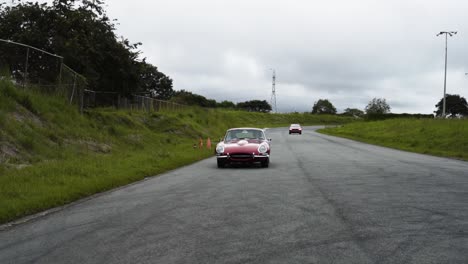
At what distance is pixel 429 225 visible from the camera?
697 cm

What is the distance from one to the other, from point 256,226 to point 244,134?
11923 mm

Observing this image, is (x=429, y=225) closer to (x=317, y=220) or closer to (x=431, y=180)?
(x=317, y=220)

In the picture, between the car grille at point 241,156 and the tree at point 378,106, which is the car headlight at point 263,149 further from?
the tree at point 378,106

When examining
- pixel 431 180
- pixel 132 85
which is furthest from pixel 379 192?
pixel 132 85

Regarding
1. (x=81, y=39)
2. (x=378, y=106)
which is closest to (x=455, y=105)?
(x=378, y=106)

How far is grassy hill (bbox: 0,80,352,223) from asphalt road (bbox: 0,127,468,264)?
82 centimetres

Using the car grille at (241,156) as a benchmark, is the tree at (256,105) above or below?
above

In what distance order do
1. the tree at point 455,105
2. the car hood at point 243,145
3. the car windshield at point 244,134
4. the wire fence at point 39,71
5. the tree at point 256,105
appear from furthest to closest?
the tree at point 256,105
the tree at point 455,105
the car windshield at point 244,134
the wire fence at point 39,71
the car hood at point 243,145

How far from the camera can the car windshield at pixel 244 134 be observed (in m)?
18.7

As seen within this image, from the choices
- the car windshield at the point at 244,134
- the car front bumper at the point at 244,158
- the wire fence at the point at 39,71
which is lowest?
the car front bumper at the point at 244,158

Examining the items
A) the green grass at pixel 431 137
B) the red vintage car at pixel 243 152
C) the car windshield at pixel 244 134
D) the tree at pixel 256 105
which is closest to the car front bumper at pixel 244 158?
the red vintage car at pixel 243 152

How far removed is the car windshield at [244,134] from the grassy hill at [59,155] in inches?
82.9

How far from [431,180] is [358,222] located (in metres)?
A: 6.39

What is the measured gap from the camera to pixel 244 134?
61.7 feet
